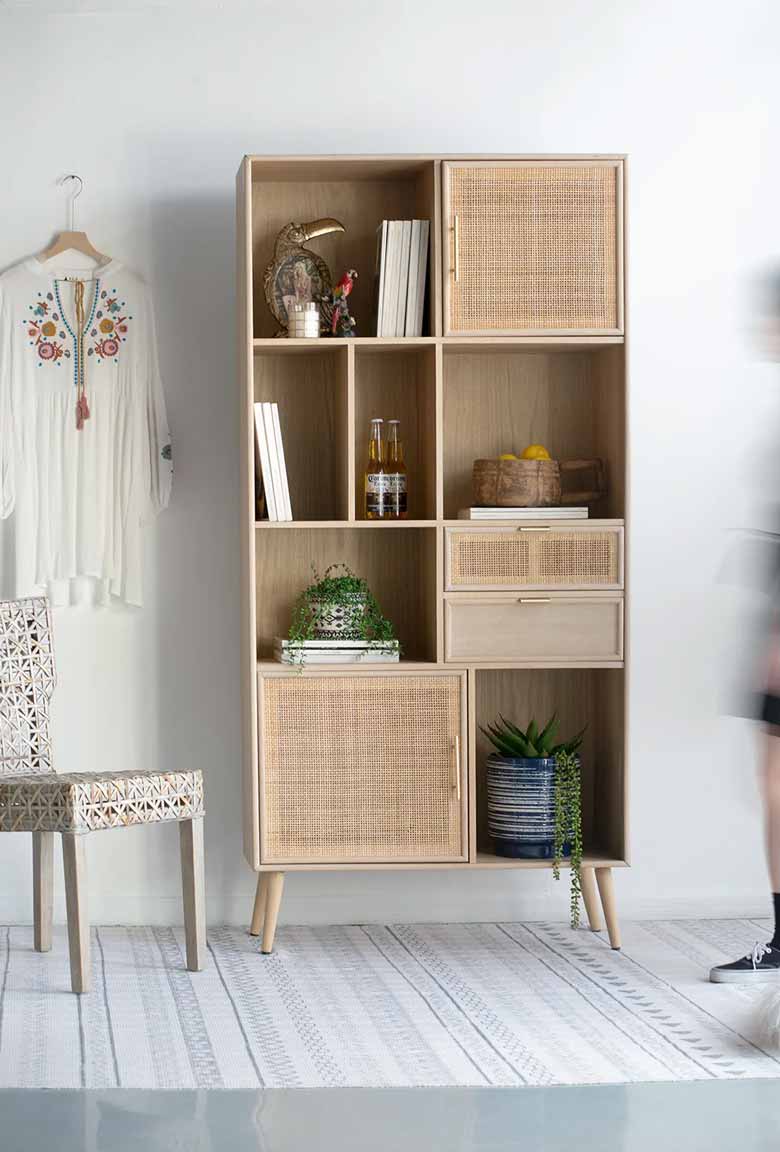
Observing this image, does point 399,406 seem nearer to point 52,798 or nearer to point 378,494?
point 378,494

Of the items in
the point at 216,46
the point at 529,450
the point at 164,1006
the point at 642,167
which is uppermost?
the point at 216,46

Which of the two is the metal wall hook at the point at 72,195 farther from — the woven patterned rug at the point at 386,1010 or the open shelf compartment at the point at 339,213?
the woven patterned rug at the point at 386,1010

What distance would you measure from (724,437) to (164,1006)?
211cm

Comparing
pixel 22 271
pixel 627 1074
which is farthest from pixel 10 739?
pixel 627 1074

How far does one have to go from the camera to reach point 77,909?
9.83ft

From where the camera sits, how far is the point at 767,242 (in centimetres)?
386

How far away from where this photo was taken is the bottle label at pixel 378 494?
138 inches

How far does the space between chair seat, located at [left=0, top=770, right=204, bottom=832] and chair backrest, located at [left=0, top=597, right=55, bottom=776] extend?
211 mm

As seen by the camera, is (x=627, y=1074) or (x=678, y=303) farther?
(x=678, y=303)

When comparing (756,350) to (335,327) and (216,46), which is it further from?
(216,46)

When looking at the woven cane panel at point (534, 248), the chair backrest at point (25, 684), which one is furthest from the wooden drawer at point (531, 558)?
the chair backrest at point (25, 684)

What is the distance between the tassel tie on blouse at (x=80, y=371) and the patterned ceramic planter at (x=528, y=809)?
4.73 feet

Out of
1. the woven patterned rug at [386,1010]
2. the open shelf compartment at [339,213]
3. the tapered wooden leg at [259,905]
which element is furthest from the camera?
the open shelf compartment at [339,213]

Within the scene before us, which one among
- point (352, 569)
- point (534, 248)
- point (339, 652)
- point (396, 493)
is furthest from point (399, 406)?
point (339, 652)
